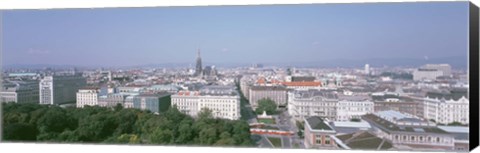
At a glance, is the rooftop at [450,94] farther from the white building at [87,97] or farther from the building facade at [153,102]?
the white building at [87,97]

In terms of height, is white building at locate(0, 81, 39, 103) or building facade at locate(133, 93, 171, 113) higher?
white building at locate(0, 81, 39, 103)

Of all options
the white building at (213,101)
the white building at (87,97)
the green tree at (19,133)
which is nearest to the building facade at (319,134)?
the white building at (213,101)

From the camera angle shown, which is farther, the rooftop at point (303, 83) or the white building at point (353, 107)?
the rooftop at point (303, 83)

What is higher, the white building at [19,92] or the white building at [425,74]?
the white building at [425,74]

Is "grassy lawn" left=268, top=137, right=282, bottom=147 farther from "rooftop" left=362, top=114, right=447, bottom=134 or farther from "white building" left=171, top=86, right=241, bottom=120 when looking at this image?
"rooftop" left=362, top=114, right=447, bottom=134

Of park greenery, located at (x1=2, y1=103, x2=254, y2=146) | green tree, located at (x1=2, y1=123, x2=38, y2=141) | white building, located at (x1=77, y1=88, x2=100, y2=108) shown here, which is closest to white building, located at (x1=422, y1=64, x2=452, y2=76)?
park greenery, located at (x1=2, y1=103, x2=254, y2=146)

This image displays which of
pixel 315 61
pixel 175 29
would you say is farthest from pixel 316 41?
pixel 175 29

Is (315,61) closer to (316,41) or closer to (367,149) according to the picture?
(316,41)
